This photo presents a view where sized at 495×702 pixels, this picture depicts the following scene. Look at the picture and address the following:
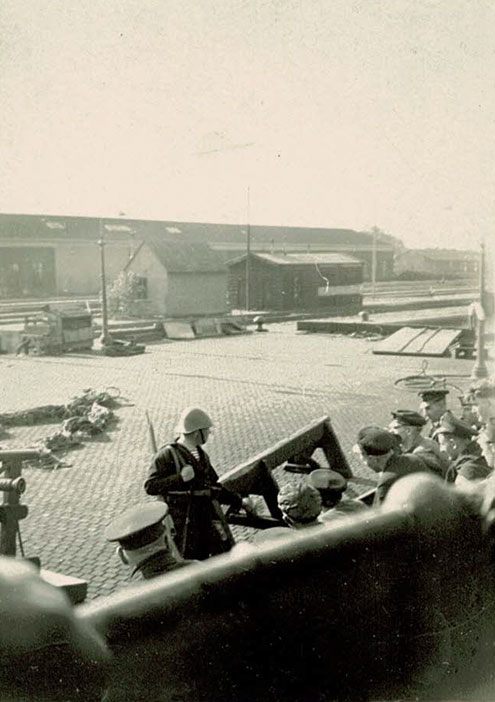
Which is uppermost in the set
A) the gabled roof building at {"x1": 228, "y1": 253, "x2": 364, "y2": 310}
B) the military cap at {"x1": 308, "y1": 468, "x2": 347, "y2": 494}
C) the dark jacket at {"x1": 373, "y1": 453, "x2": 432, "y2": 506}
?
the gabled roof building at {"x1": 228, "y1": 253, "x2": 364, "y2": 310}

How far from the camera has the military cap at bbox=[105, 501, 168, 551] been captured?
244cm

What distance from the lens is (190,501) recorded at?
460 cm

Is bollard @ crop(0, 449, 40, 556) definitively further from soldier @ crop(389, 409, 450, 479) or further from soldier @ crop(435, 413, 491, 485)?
soldier @ crop(435, 413, 491, 485)

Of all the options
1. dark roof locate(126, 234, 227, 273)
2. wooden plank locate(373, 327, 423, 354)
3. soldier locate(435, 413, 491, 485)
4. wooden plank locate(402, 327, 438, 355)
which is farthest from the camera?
dark roof locate(126, 234, 227, 273)

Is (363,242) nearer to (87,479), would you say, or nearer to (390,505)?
(87,479)

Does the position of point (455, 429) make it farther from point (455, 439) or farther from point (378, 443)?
point (378, 443)

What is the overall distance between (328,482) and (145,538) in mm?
2874

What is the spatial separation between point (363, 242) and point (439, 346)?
171 feet

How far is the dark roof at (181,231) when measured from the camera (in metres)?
50.1

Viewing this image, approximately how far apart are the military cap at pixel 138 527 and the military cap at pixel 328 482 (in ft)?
9.12

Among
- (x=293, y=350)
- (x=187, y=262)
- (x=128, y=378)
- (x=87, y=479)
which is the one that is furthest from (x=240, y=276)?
(x=87, y=479)

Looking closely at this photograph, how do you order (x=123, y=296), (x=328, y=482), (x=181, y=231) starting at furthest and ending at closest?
(x=181, y=231), (x=123, y=296), (x=328, y=482)

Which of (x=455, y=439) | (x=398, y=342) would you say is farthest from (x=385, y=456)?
(x=398, y=342)

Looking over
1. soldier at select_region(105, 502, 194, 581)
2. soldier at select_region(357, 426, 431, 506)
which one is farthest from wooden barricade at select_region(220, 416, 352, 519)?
soldier at select_region(105, 502, 194, 581)
